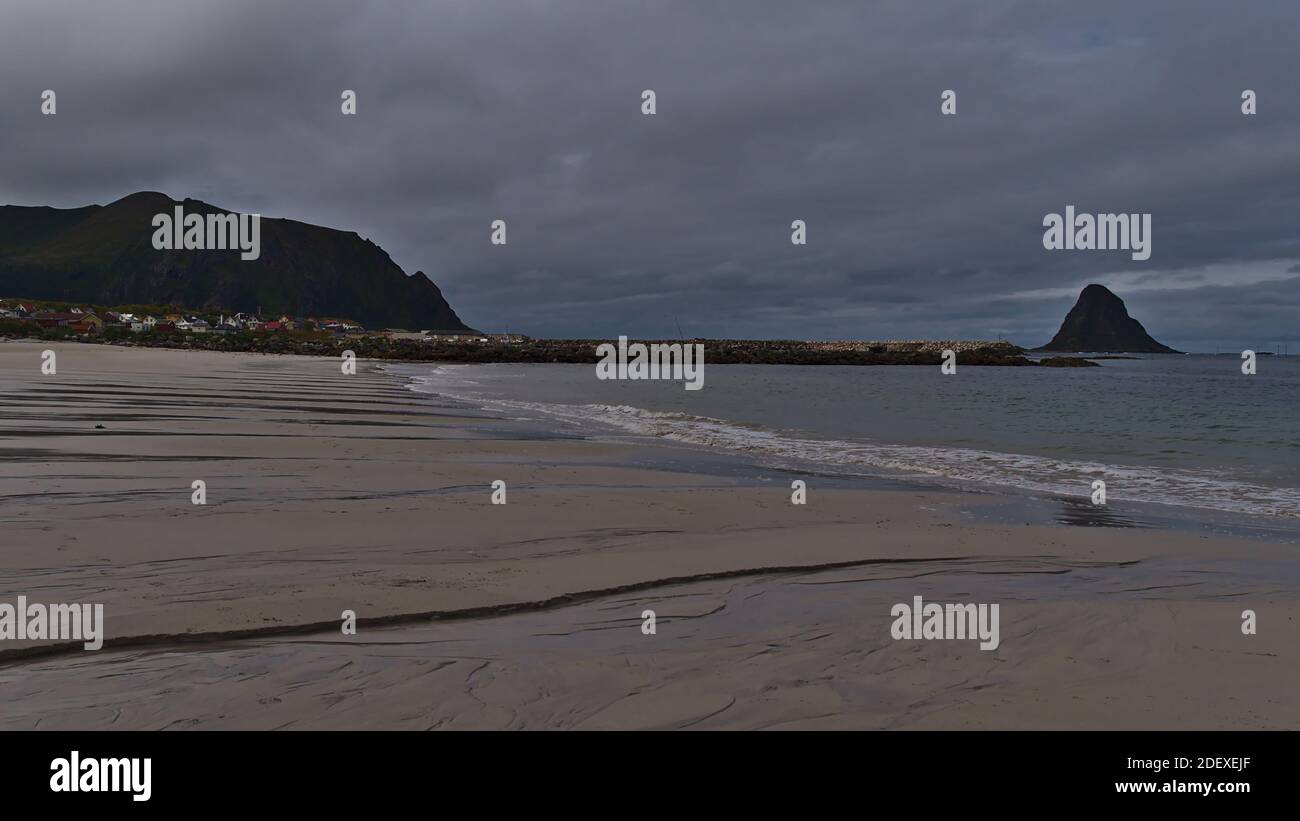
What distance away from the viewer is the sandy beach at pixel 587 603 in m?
4.08

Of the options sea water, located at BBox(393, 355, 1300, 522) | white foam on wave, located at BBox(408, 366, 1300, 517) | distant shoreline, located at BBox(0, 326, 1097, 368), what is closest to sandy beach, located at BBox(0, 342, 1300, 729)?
white foam on wave, located at BBox(408, 366, 1300, 517)

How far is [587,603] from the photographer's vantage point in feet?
19.6

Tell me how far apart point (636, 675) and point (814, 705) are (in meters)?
0.99

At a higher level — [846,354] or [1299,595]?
[846,354]

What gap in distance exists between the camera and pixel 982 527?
9.21 meters

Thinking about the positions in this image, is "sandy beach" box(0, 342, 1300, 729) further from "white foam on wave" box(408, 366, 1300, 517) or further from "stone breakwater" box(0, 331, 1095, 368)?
"stone breakwater" box(0, 331, 1095, 368)

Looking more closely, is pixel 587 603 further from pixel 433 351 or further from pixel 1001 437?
pixel 433 351

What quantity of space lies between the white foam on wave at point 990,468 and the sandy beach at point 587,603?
2.65 m

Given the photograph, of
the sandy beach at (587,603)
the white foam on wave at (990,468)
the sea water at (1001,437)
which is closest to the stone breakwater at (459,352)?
the sea water at (1001,437)

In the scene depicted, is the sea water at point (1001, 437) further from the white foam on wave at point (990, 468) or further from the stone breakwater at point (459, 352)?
the stone breakwater at point (459, 352)

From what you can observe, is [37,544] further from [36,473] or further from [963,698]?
[963,698]

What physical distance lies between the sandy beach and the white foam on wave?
265 cm

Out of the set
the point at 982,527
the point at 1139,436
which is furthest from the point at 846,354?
the point at 982,527
